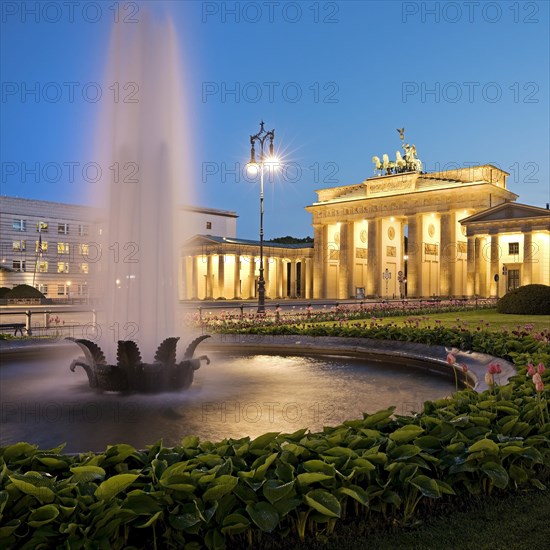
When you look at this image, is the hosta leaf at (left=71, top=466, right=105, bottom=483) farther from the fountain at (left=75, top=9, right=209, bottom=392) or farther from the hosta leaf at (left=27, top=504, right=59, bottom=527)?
the fountain at (left=75, top=9, right=209, bottom=392)

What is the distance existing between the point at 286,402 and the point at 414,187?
263 feet

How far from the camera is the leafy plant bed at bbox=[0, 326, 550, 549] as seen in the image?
3646 millimetres

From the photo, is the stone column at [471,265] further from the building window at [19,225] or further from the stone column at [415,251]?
the building window at [19,225]

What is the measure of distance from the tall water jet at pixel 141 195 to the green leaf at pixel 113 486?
810 centimetres

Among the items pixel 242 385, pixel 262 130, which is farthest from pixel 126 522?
pixel 262 130

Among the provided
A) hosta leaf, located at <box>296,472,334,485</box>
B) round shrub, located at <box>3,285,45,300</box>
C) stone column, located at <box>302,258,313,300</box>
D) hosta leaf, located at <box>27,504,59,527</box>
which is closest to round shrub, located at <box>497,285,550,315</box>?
hosta leaf, located at <box>296,472,334,485</box>

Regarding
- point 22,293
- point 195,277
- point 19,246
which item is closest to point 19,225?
point 19,246

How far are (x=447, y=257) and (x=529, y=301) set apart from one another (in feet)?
144

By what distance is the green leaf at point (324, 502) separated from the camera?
3773 mm

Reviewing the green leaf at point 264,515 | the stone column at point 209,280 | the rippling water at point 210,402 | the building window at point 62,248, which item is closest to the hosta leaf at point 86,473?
the green leaf at point 264,515

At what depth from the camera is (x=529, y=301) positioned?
38.0 metres

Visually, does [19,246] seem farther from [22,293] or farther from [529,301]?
[529,301]

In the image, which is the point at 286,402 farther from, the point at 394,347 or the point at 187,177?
the point at 187,177

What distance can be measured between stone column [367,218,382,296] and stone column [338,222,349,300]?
437cm
